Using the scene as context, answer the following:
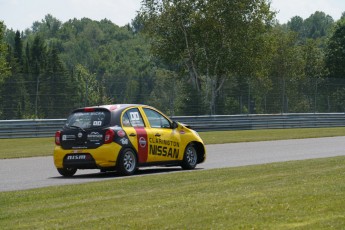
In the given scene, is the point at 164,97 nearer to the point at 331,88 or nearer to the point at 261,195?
the point at 331,88

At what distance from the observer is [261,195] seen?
38.1 ft

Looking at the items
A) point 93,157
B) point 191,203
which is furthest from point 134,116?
point 191,203

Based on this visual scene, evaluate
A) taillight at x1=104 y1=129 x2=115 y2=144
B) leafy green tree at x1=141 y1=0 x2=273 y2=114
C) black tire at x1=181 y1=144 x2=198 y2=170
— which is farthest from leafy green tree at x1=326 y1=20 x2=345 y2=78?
taillight at x1=104 y1=129 x2=115 y2=144

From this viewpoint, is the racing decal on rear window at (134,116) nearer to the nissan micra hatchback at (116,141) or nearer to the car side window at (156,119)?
the nissan micra hatchback at (116,141)

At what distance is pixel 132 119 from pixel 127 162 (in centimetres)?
105

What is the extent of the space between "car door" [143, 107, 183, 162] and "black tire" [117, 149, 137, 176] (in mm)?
565

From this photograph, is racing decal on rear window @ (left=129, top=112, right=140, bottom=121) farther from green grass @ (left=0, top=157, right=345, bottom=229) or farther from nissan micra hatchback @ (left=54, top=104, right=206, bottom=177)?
green grass @ (left=0, top=157, right=345, bottom=229)

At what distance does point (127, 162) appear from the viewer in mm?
17656

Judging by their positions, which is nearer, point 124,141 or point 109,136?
point 109,136

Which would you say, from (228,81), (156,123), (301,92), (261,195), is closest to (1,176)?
(156,123)

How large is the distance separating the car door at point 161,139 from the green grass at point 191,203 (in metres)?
2.66

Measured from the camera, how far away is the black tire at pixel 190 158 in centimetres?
1914

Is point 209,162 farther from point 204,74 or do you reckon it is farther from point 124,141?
point 204,74

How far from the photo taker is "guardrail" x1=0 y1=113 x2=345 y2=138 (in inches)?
1420
